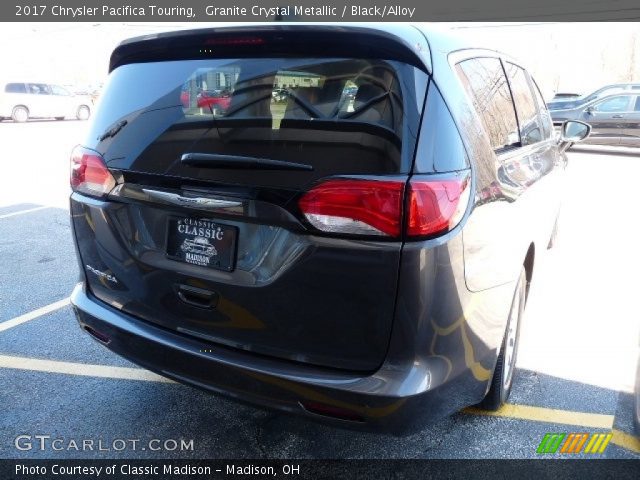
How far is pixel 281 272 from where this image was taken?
1.78 meters

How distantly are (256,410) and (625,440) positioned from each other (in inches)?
72.5

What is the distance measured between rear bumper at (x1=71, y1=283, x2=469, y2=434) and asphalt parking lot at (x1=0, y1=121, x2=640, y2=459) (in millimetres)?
259

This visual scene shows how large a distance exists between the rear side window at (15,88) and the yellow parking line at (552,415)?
23874 mm

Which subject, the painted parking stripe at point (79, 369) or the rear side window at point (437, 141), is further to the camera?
the painted parking stripe at point (79, 369)

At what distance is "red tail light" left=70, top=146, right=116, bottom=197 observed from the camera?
2180 mm

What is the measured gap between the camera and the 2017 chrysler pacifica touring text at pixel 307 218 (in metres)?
1.68

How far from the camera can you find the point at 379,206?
1.65 m

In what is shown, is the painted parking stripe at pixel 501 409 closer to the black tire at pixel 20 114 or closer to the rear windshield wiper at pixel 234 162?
the rear windshield wiper at pixel 234 162

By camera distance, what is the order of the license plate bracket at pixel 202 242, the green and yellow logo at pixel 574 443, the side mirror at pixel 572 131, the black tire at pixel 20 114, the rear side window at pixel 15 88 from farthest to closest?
1. the black tire at pixel 20 114
2. the rear side window at pixel 15 88
3. the side mirror at pixel 572 131
4. the green and yellow logo at pixel 574 443
5. the license plate bracket at pixel 202 242

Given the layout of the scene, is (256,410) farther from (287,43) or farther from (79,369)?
(287,43)

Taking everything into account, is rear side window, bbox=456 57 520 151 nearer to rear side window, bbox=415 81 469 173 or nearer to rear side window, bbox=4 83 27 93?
rear side window, bbox=415 81 469 173

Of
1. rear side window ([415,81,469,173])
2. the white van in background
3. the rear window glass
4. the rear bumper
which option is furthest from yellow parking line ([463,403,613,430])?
the white van in background

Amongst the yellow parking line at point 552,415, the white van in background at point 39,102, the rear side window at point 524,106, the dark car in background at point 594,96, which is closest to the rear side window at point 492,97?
the rear side window at point 524,106

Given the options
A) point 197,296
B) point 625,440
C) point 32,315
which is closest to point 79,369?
point 32,315
